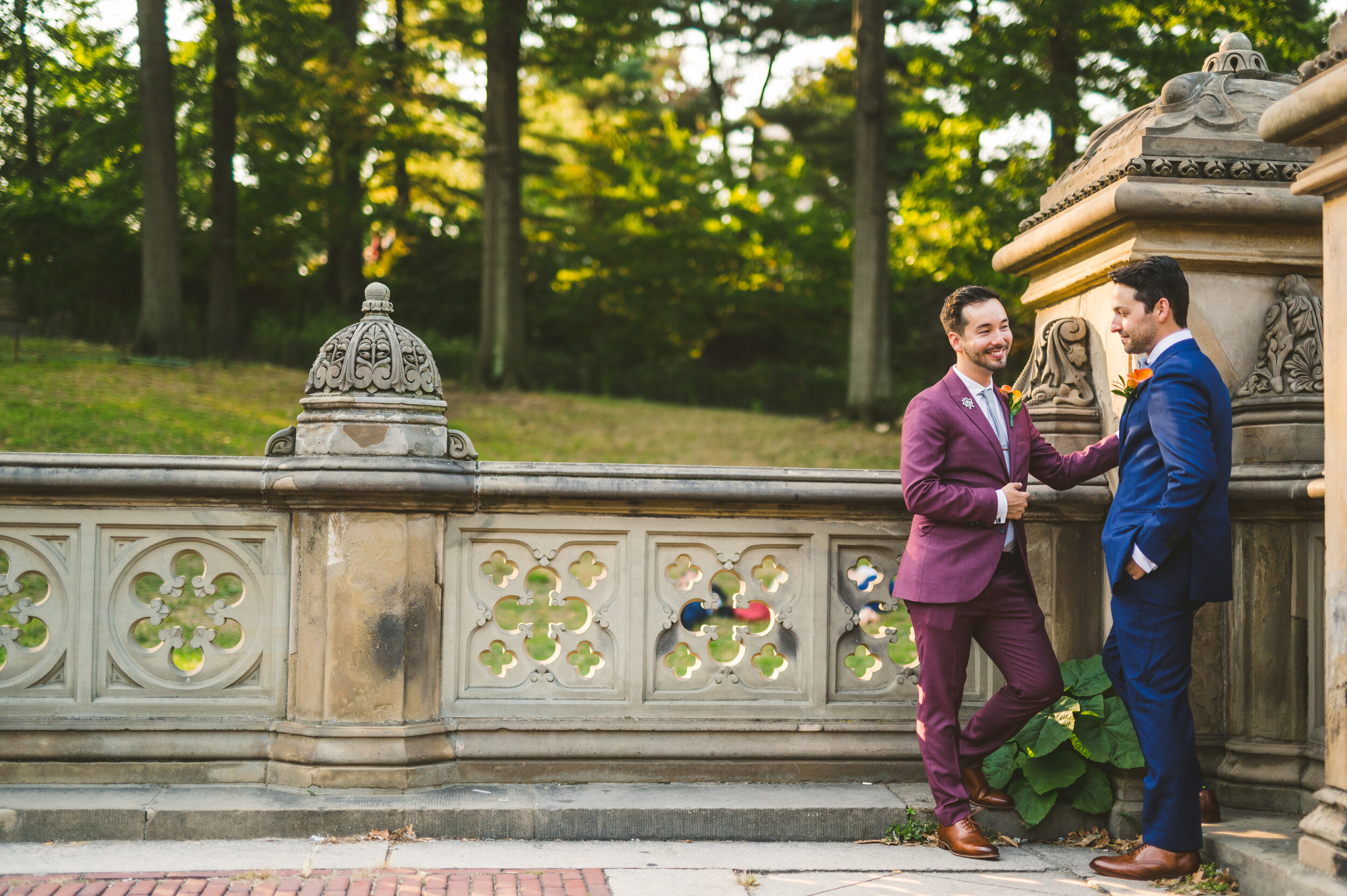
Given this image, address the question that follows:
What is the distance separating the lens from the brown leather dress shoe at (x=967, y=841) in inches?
159

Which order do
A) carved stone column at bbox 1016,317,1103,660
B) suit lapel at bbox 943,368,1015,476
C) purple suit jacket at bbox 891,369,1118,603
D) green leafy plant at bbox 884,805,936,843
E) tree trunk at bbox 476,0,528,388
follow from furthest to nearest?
tree trunk at bbox 476,0,528,388 < carved stone column at bbox 1016,317,1103,660 < green leafy plant at bbox 884,805,936,843 < suit lapel at bbox 943,368,1015,476 < purple suit jacket at bbox 891,369,1118,603

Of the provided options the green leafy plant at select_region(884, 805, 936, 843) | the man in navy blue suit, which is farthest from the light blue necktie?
the green leafy plant at select_region(884, 805, 936, 843)

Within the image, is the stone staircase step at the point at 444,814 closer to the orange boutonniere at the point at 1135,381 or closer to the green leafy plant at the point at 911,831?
the green leafy plant at the point at 911,831

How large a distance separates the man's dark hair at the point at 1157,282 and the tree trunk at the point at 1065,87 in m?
14.0

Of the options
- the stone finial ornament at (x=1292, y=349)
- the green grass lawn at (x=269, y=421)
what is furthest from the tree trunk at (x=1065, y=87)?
the stone finial ornament at (x=1292, y=349)

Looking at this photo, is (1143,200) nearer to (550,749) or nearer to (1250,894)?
(1250,894)

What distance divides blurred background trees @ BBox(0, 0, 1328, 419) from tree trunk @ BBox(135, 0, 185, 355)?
2.3 inches

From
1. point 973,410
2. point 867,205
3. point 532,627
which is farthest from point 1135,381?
point 867,205

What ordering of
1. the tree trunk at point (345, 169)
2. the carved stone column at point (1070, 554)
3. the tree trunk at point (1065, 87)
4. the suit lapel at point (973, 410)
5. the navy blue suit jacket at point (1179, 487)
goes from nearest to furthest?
1. the navy blue suit jacket at point (1179, 487)
2. the suit lapel at point (973, 410)
3. the carved stone column at point (1070, 554)
4. the tree trunk at point (1065, 87)
5. the tree trunk at point (345, 169)

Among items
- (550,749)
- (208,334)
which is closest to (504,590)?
(550,749)

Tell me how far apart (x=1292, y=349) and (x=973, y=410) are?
136cm

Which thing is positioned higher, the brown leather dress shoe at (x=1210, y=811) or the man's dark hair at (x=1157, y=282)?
the man's dark hair at (x=1157, y=282)

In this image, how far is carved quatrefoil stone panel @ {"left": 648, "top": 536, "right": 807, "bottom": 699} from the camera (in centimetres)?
465

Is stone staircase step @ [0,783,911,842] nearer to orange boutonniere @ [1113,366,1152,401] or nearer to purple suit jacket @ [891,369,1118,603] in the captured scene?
purple suit jacket @ [891,369,1118,603]
